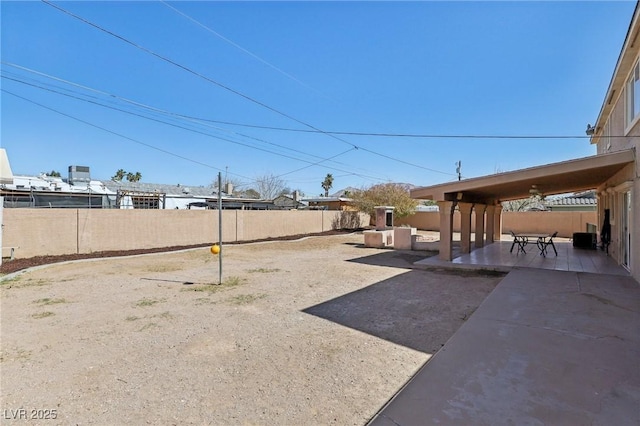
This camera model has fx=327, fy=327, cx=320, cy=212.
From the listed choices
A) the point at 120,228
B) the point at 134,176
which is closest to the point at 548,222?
the point at 120,228

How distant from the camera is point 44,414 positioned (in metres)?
2.63

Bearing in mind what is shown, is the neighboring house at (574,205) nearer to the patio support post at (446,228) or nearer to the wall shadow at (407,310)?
the patio support post at (446,228)

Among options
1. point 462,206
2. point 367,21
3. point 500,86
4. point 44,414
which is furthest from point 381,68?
point 44,414

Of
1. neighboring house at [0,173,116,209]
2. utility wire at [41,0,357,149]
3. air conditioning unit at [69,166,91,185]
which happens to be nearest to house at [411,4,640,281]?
utility wire at [41,0,357,149]

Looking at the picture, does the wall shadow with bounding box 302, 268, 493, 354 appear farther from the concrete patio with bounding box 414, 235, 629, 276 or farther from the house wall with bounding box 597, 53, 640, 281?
the house wall with bounding box 597, 53, 640, 281

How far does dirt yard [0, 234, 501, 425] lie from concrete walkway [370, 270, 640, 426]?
345 mm

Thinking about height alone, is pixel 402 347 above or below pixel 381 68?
below

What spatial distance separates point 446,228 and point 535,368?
763 centimetres

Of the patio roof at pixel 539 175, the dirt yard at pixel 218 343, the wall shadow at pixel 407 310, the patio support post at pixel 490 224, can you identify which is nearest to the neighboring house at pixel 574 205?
the patio support post at pixel 490 224

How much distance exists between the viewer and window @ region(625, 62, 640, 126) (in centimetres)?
701

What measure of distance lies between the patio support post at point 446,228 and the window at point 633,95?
4554 millimetres

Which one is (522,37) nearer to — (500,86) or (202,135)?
(500,86)

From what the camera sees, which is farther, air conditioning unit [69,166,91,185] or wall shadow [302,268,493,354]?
air conditioning unit [69,166,91,185]

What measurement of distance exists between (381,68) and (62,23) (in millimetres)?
11726
